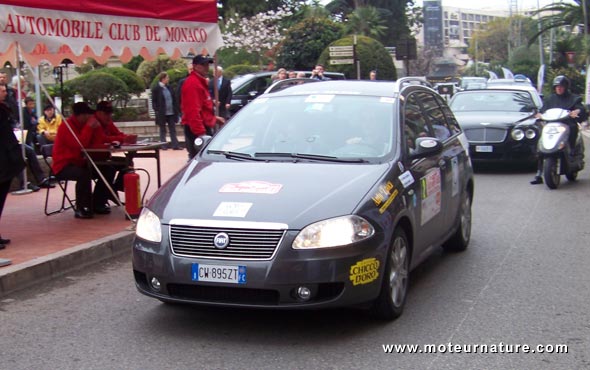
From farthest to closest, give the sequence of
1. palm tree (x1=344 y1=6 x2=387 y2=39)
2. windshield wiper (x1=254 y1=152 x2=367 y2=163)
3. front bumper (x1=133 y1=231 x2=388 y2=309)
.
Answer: palm tree (x1=344 y1=6 x2=387 y2=39) < windshield wiper (x1=254 y1=152 x2=367 y2=163) < front bumper (x1=133 y1=231 x2=388 y2=309)

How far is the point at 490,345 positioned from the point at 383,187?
1.30m

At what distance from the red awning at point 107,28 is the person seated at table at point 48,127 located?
2630 millimetres

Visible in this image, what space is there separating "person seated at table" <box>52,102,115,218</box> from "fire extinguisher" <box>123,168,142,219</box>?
0.58m

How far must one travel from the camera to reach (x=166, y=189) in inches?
227

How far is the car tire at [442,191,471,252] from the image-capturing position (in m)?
7.80

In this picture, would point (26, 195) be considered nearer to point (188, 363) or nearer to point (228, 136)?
point (228, 136)

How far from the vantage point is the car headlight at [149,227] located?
17.3ft

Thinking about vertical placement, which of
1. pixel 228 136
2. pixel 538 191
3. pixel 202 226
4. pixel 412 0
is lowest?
pixel 538 191

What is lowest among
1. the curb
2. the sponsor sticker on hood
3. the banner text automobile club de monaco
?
the curb

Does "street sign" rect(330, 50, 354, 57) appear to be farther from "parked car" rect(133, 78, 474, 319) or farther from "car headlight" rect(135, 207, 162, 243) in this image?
"car headlight" rect(135, 207, 162, 243)

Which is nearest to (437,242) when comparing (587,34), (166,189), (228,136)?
(228,136)

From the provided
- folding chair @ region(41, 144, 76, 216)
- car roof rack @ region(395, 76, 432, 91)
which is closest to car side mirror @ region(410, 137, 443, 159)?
car roof rack @ region(395, 76, 432, 91)

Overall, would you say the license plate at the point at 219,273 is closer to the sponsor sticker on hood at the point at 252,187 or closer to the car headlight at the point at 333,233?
the car headlight at the point at 333,233

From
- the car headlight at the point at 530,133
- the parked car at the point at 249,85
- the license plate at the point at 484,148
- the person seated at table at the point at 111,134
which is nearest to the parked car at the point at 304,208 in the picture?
the person seated at table at the point at 111,134
